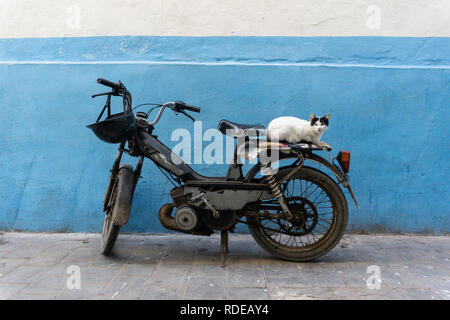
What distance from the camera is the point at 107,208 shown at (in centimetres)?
387

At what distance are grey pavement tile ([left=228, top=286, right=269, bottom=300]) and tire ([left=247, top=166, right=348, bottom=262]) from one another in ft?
2.09

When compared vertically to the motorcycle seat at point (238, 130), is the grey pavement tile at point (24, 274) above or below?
below

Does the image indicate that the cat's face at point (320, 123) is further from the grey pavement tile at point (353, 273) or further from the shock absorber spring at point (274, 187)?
the grey pavement tile at point (353, 273)

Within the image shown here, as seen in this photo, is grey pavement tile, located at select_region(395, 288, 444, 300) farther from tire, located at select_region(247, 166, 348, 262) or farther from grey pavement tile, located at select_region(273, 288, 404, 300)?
tire, located at select_region(247, 166, 348, 262)

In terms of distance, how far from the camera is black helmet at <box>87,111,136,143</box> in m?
3.36

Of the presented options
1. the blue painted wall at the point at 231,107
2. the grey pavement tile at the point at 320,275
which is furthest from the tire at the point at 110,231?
the grey pavement tile at the point at 320,275

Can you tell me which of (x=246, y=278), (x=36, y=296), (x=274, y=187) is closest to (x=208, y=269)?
(x=246, y=278)

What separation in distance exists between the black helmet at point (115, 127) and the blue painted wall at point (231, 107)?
102 cm

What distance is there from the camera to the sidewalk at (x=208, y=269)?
121 inches
